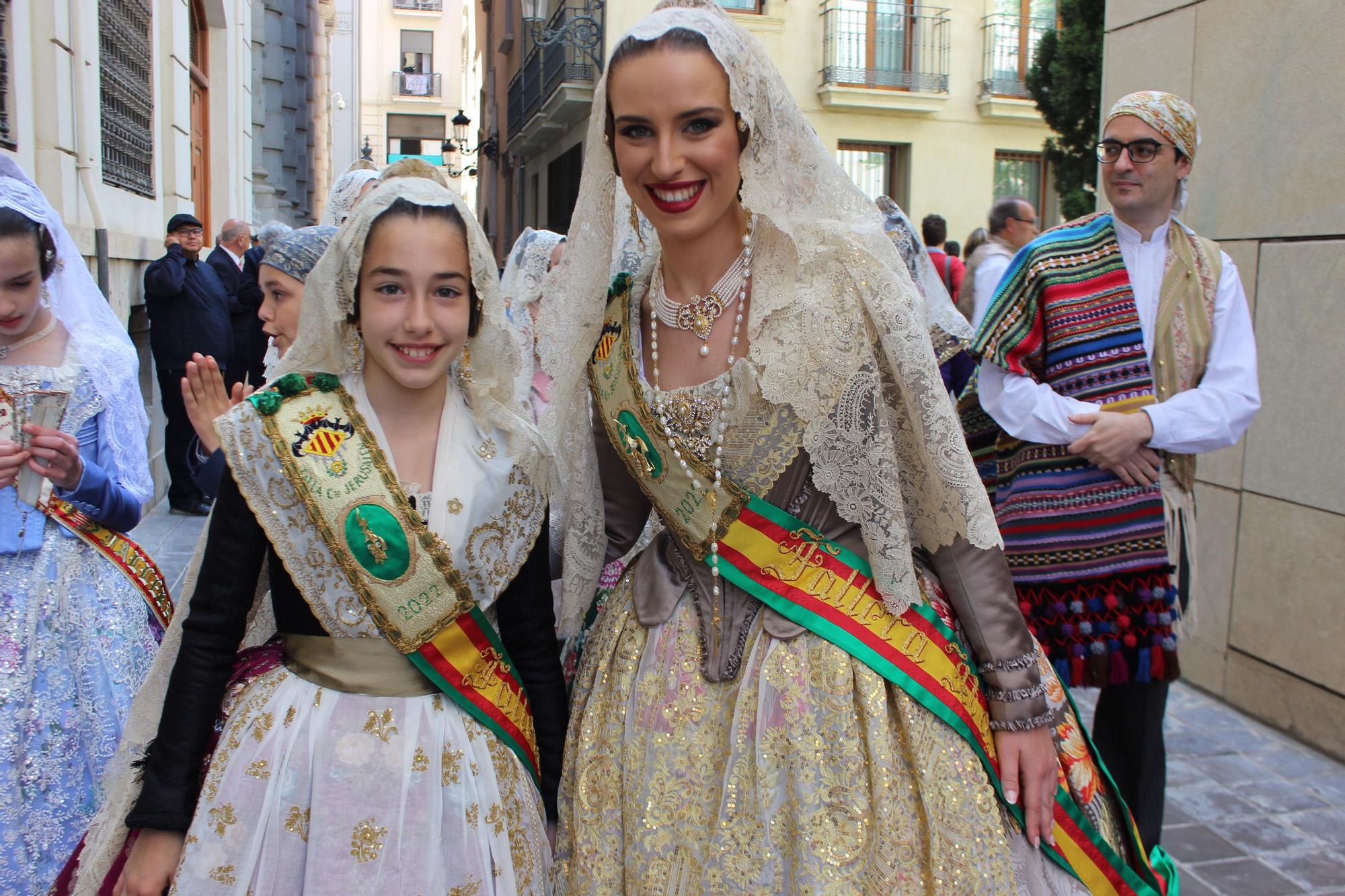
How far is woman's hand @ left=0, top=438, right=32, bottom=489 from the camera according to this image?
2.44 metres

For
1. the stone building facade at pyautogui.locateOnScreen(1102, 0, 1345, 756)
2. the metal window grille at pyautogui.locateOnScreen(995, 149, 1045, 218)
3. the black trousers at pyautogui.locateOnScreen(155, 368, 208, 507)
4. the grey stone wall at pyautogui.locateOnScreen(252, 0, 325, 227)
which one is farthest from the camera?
the metal window grille at pyautogui.locateOnScreen(995, 149, 1045, 218)

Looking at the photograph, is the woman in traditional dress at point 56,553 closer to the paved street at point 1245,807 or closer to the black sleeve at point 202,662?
the black sleeve at point 202,662

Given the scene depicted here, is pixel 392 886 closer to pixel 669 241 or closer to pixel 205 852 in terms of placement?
pixel 205 852

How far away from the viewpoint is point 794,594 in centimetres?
A: 180

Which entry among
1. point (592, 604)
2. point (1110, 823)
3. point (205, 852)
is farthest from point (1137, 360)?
point (205, 852)

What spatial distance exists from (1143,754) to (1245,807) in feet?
2.96

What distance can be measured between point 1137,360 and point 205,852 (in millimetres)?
2427

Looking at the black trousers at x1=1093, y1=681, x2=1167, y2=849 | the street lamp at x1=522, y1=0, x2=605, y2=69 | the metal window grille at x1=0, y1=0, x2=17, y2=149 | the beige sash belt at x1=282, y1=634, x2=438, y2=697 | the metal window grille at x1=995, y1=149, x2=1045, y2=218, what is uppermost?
the street lamp at x1=522, y1=0, x2=605, y2=69

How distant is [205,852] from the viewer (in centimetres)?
171

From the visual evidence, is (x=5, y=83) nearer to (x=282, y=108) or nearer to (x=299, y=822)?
(x=299, y=822)

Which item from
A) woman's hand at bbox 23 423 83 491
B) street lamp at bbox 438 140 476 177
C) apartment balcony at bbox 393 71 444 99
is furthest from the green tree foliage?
apartment balcony at bbox 393 71 444 99

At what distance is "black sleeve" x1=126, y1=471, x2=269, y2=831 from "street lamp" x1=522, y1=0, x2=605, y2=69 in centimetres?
1123

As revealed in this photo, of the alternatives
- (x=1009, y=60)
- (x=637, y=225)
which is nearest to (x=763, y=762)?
(x=637, y=225)

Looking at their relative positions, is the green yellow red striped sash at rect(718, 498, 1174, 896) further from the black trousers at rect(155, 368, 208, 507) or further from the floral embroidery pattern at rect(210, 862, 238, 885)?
the black trousers at rect(155, 368, 208, 507)
